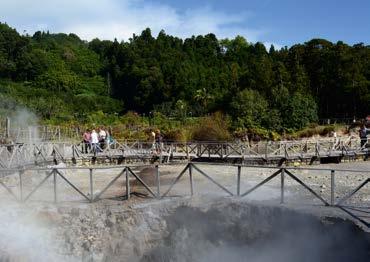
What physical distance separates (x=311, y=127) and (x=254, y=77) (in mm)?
17017

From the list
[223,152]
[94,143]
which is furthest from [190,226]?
[223,152]

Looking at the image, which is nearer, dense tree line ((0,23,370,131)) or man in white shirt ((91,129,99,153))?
man in white shirt ((91,129,99,153))

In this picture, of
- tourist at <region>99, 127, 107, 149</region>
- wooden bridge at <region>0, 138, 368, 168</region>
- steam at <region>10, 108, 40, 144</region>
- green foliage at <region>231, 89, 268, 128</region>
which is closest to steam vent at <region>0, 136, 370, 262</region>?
wooden bridge at <region>0, 138, 368, 168</region>

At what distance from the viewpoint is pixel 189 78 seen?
94.1 metres

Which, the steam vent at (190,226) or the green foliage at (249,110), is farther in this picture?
the green foliage at (249,110)

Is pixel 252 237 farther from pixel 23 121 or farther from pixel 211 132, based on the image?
pixel 23 121

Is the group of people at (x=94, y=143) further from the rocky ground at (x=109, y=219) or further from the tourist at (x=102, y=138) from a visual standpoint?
the rocky ground at (x=109, y=219)

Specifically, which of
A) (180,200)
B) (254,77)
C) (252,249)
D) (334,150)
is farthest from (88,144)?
(254,77)

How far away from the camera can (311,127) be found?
159 feet

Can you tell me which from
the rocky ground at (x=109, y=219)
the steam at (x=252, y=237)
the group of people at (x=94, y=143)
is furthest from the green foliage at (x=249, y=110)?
the steam at (x=252, y=237)

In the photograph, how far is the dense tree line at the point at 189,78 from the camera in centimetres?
5478

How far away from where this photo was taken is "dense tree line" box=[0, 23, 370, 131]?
5478cm

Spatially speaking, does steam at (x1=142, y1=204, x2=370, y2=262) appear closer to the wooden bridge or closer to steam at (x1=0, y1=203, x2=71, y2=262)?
steam at (x1=0, y1=203, x2=71, y2=262)

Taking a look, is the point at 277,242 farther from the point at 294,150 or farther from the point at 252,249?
the point at 294,150
